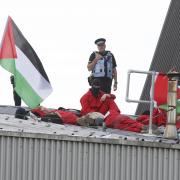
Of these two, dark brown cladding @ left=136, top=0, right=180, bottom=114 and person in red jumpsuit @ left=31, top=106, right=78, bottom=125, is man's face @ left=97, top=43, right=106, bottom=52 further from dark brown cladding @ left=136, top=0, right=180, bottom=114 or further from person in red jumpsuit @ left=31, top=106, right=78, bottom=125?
dark brown cladding @ left=136, top=0, right=180, bottom=114

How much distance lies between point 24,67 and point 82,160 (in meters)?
2.95

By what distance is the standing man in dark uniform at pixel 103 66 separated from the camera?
19.1m

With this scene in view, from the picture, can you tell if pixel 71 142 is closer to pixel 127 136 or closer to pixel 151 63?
pixel 127 136

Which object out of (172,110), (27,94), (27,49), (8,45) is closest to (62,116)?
(27,94)

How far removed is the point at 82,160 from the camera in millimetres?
15547

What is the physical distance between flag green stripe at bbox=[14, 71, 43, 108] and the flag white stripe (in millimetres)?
79

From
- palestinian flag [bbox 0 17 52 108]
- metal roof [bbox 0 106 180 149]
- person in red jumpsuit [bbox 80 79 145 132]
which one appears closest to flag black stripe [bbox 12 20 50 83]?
palestinian flag [bbox 0 17 52 108]

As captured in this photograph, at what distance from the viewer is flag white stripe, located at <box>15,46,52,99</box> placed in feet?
58.1

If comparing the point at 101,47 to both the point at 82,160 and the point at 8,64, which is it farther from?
the point at 82,160

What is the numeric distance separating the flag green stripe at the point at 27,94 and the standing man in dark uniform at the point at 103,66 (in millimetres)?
1941

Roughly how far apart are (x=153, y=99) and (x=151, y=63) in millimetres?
18945

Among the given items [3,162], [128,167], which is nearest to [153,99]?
[128,167]

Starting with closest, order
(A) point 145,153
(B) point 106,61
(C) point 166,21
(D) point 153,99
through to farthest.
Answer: (A) point 145,153, (D) point 153,99, (B) point 106,61, (C) point 166,21

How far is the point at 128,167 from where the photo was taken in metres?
15.5
